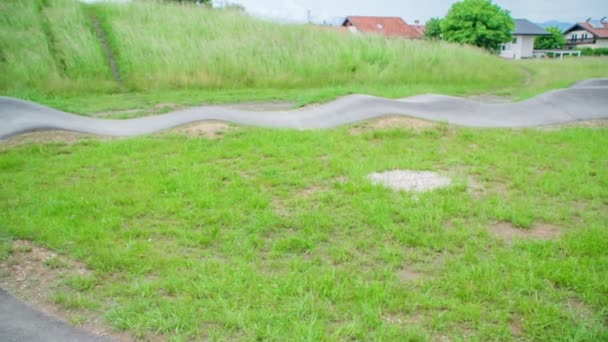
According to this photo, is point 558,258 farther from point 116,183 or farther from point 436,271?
point 116,183

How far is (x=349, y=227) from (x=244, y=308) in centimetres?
154

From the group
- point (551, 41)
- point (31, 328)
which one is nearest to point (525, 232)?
point (31, 328)

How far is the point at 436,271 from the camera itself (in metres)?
3.29

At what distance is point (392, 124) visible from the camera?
25.6 ft

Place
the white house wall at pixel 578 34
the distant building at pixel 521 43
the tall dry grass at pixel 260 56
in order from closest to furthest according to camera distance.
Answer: the tall dry grass at pixel 260 56 < the distant building at pixel 521 43 < the white house wall at pixel 578 34

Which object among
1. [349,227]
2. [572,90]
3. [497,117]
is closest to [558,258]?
[349,227]

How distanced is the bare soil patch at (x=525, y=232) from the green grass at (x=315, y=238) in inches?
3.1

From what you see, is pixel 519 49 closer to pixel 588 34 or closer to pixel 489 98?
pixel 588 34

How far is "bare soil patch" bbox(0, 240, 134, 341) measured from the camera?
275cm

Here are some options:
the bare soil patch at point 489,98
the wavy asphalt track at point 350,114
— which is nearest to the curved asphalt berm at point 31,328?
the wavy asphalt track at point 350,114

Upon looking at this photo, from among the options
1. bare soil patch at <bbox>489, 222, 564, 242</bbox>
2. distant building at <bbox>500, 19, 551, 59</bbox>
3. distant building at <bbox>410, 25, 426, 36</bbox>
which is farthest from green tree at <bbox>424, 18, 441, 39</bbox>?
bare soil patch at <bbox>489, 222, 564, 242</bbox>

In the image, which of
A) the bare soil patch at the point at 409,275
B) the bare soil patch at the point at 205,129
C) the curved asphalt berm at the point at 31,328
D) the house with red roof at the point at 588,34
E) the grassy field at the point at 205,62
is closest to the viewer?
the curved asphalt berm at the point at 31,328

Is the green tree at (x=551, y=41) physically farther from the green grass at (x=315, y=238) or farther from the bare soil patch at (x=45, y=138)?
the bare soil patch at (x=45, y=138)

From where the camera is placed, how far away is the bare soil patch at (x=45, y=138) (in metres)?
6.76
